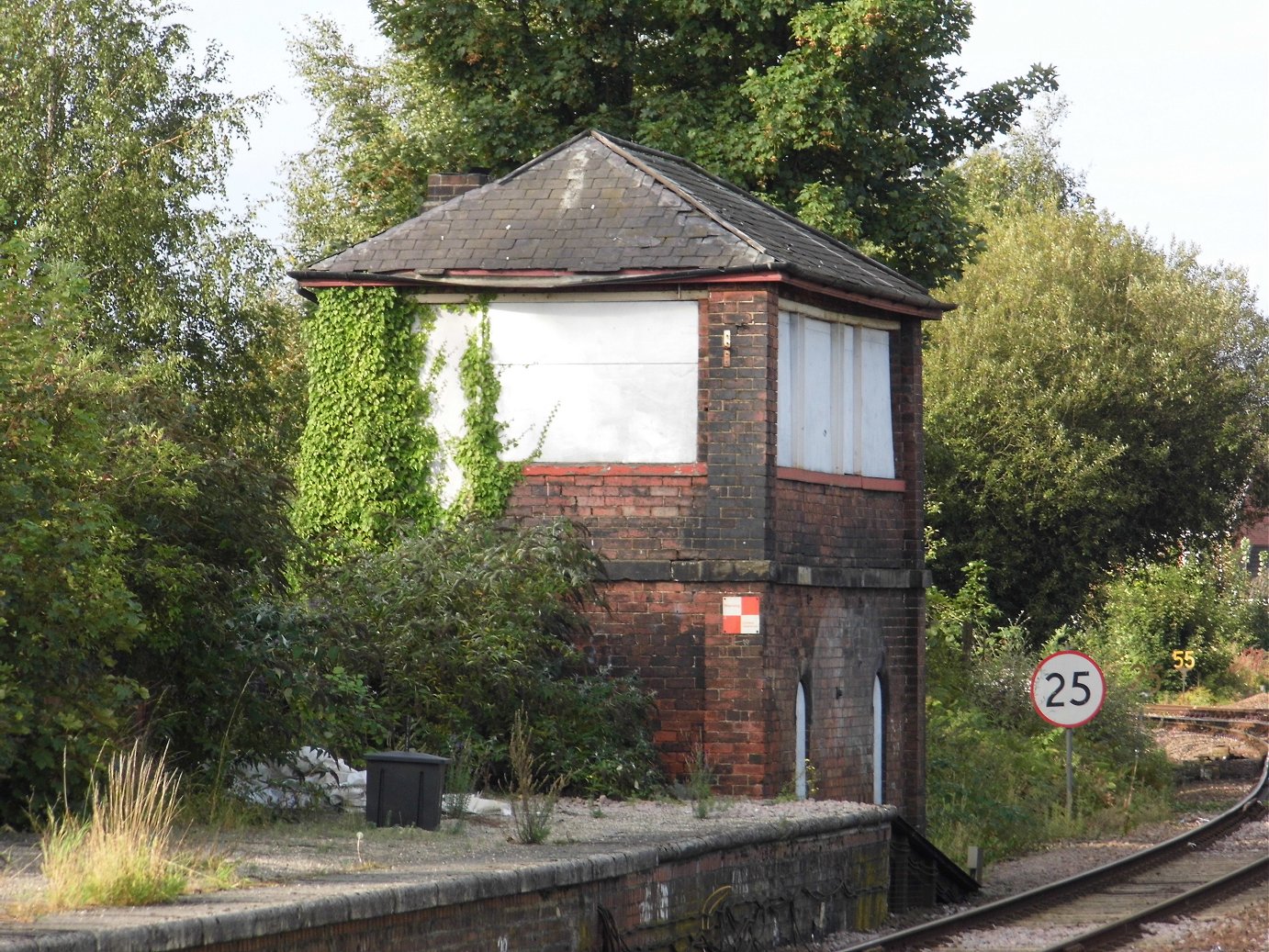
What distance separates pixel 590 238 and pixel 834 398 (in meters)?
2.91

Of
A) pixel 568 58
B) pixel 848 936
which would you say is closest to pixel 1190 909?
pixel 848 936

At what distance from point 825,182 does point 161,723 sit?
17975 mm

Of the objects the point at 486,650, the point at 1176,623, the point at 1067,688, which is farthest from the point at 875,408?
the point at 1176,623

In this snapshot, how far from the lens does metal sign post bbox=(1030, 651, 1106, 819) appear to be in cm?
2106

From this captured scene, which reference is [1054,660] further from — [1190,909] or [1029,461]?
[1029,461]

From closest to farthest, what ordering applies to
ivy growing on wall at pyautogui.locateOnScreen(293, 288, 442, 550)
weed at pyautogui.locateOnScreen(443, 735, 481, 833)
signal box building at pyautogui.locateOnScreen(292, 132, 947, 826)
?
1. weed at pyautogui.locateOnScreen(443, 735, 481, 833)
2. signal box building at pyautogui.locateOnScreen(292, 132, 947, 826)
3. ivy growing on wall at pyautogui.locateOnScreen(293, 288, 442, 550)

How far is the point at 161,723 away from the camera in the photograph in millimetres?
12656

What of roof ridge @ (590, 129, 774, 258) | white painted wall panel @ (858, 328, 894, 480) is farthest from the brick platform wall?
roof ridge @ (590, 129, 774, 258)

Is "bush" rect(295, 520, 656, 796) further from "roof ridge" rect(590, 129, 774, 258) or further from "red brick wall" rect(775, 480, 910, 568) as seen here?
"roof ridge" rect(590, 129, 774, 258)

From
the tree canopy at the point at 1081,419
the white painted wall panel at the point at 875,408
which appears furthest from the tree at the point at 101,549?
the tree canopy at the point at 1081,419

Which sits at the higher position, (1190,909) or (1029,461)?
(1029,461)

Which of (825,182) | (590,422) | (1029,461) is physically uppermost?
(825,182)

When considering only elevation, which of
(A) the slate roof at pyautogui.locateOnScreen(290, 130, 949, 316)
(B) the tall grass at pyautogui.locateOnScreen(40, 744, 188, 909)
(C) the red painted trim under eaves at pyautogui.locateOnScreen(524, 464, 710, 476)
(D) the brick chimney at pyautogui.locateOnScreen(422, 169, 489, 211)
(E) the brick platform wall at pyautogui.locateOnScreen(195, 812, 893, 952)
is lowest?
(E) the brick platform wall at pyautogui.locateOnScreen(195, 812, 893, 952)

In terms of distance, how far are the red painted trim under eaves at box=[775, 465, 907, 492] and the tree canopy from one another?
1535cm
